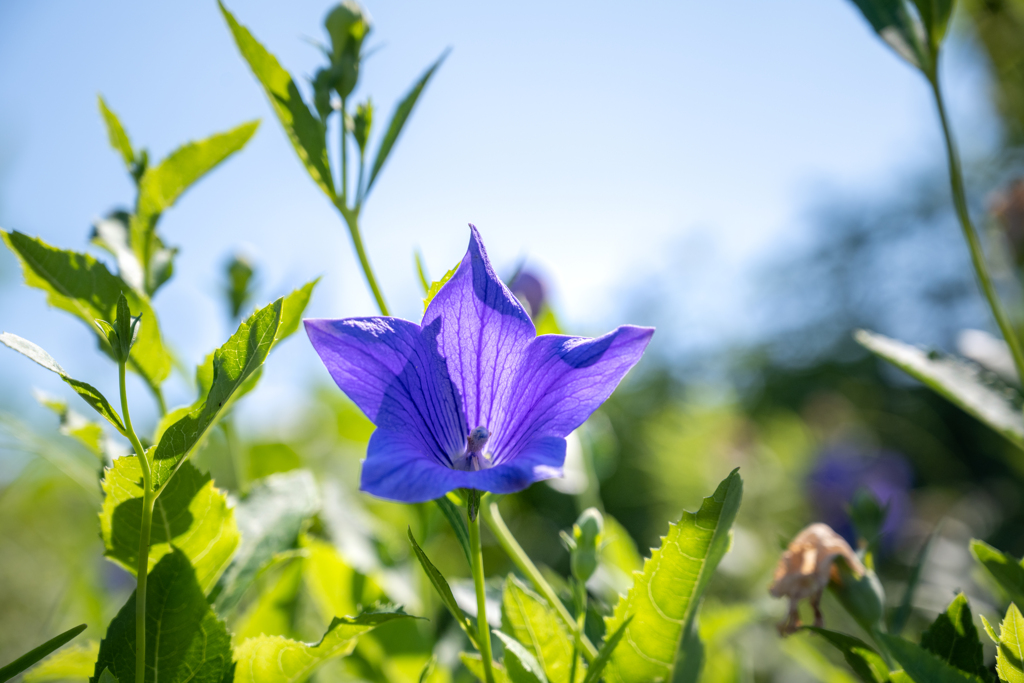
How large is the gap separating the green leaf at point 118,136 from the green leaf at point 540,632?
0.71 metres

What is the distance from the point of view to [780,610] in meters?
1.15

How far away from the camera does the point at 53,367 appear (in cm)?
52

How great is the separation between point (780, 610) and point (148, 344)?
1.10 metres

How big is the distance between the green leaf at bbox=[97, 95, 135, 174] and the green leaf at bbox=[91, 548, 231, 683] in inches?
21.0

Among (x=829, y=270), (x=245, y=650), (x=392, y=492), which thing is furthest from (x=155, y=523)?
(x=829, y=270)

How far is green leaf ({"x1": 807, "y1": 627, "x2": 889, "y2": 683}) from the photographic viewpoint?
645 millimetres

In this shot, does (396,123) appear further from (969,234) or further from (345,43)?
(969,234)

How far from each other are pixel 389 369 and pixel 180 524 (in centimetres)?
30

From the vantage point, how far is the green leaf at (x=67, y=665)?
68cm

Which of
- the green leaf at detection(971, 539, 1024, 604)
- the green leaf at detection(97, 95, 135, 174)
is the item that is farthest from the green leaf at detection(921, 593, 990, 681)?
the green leaf at detection(97, 95, 135, 174)

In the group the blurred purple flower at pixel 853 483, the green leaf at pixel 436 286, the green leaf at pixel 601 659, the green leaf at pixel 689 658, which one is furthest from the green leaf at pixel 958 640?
the blurred purple flower at pixel 853 483

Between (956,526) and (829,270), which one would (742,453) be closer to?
(956,526)

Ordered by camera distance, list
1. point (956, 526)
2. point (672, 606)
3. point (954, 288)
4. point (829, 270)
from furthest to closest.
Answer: point (829, 270)
point (954, 288)
point (956, 526)
point (672, 606)

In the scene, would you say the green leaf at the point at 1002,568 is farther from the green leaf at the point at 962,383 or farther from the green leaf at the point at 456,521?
the green leaf at the point at 456,521
